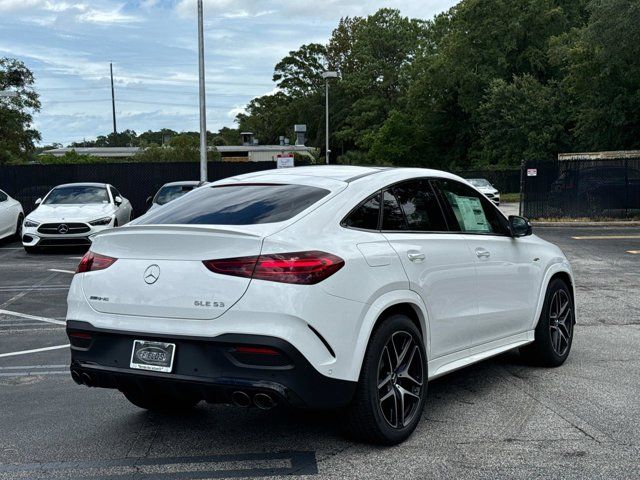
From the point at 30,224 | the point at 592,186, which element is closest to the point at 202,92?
the point at 30,224

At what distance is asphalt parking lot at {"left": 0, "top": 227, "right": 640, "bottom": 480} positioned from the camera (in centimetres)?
417

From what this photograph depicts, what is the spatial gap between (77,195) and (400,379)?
48.1 ft

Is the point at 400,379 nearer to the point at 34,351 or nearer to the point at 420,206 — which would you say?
the point at 420,206

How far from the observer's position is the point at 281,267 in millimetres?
4023

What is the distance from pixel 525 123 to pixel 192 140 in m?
21.7

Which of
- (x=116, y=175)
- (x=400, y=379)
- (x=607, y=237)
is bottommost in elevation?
(x=607, y=237)

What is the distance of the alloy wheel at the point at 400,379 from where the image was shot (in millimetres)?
4469

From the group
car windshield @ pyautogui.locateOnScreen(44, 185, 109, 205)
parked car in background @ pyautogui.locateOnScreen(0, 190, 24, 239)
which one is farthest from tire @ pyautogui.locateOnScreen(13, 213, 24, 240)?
car windshield @ pyautogui.locateOnScreen(44, 185, 109, 205)

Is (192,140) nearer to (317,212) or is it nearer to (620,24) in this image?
(620,24)

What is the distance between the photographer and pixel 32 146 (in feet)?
175

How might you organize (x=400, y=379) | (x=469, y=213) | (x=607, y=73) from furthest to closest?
(x=607, y=73)
(x=469, y=213)
(x=400, y=379)

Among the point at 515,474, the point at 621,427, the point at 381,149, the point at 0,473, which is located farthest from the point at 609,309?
the point at 381,149

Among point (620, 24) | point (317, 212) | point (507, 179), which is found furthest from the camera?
point (507, 179)

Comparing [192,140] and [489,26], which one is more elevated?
[489,26]
